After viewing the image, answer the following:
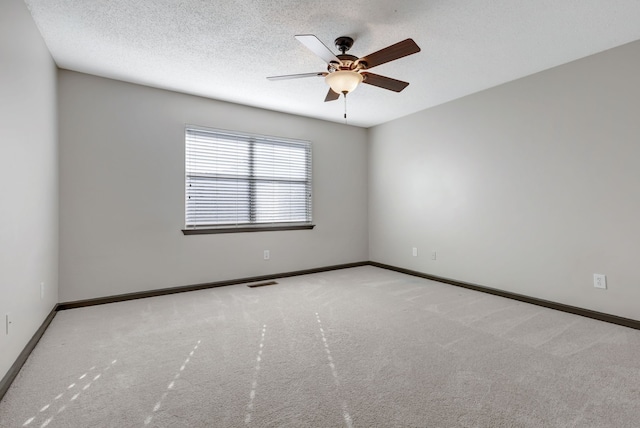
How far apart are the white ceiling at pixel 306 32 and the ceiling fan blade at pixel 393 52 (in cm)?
29

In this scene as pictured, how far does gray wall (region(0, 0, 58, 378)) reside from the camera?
5.80 feet

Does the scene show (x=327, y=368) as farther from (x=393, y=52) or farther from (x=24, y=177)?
(x=24, y=177)

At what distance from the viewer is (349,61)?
231 cm

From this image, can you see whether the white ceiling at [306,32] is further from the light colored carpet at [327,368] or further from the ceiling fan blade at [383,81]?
the light colored carpet at [327,368]

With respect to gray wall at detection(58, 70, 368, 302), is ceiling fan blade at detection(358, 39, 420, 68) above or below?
above

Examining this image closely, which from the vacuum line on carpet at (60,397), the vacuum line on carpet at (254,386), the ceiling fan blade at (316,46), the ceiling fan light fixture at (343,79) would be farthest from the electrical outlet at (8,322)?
the ceiling fan light fixture at (343,79)

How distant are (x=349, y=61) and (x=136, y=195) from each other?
2.72 meters

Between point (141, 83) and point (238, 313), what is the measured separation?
9.00 feet

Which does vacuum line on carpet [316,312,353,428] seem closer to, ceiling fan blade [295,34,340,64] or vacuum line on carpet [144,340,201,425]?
vacuum line on carpet [144,340,201,425]

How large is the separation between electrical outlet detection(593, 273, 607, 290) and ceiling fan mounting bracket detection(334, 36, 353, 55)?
301 centimetres

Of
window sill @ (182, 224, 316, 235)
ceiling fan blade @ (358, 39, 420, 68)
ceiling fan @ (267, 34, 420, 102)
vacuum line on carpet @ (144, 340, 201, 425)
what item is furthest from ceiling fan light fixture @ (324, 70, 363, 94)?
window sill @ (182, 224, 316, 235)

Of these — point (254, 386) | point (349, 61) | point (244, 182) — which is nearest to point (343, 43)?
point (349, 61)

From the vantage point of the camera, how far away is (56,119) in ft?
9.71

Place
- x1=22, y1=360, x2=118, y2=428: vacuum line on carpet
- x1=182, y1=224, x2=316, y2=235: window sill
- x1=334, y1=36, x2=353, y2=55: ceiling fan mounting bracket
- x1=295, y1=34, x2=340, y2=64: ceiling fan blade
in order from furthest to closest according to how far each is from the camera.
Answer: x1=182, y1=224, x2=316, y2=235: window sill → x1=334, y1=36, x2=353, y2=55: ceiling fan mounting bracket → x1=295, y1=34, x2=340, y2=64: ceiling fan blade → x1=22, y1=360, x2=118, y2=428: vacuum line on carpet
